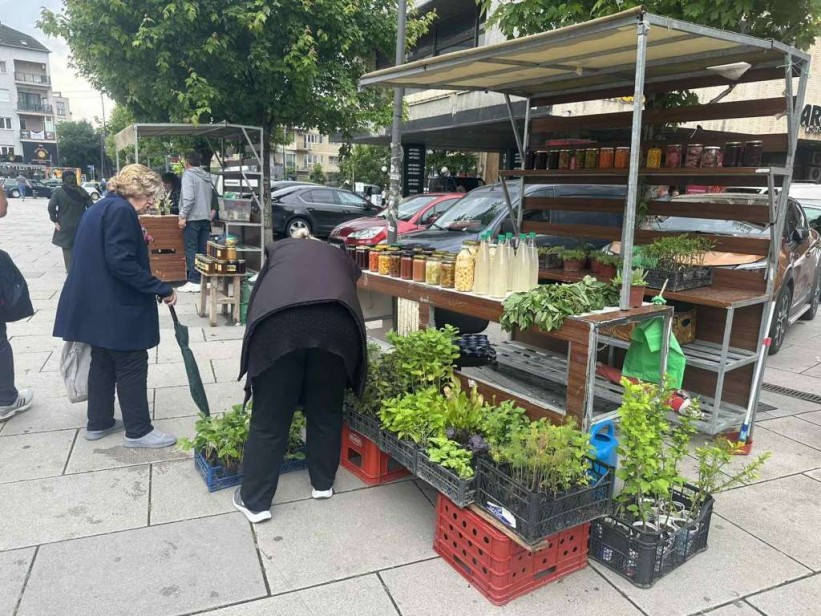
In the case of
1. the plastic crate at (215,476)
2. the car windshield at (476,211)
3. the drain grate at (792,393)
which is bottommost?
the drain grate at (792,393)

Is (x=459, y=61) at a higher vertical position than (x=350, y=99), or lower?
lower

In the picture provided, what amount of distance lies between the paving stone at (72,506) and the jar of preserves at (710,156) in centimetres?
440

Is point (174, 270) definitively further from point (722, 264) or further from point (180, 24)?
point (722, 264)

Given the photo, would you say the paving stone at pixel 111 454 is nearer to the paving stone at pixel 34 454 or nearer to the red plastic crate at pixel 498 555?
the paving stone at pixel 34 454

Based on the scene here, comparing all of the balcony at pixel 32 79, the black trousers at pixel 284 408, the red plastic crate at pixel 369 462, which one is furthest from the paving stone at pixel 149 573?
the balcony at pixel 32 79

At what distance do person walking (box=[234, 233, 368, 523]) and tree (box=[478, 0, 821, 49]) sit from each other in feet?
11.3

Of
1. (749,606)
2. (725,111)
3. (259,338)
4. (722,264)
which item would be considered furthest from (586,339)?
(725,111)

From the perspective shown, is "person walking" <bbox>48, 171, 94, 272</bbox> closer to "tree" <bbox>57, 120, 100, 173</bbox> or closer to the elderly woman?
the elderly woman

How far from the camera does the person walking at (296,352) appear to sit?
9.69ft

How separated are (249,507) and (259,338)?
951 mm

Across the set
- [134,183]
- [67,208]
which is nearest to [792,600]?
[134,183]

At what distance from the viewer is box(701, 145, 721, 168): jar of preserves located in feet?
14.3

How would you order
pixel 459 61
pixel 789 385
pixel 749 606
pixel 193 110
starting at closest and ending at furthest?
pixel 749 606, pixel 459 61, pixel 789 385, pixel 193 110

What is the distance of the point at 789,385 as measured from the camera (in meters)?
6.01
